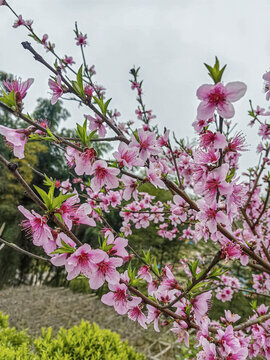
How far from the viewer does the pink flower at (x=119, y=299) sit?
3.18ft

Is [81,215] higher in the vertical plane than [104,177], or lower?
lower

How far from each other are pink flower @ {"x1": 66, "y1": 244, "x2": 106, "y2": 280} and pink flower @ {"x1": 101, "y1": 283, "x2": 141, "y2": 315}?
8.4 inches

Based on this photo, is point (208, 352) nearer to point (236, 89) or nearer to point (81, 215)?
point (81, 215)

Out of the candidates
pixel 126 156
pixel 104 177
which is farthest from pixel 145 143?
pixel 104 177

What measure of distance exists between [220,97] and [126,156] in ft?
1.48

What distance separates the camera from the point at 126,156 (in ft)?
3.43

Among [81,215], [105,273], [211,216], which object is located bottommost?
[105,273]

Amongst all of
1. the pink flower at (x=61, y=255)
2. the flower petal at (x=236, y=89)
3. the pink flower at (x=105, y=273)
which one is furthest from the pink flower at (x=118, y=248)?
the flower petal at (x=236, y=89)

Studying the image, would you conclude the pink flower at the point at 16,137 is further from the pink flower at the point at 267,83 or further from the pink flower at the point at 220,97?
the pink flower at the point at 267,83

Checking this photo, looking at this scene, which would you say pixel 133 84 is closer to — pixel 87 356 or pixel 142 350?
pixel 87 356

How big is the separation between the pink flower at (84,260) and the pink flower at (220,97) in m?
0.61

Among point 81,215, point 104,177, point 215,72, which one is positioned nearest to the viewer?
point 215,72

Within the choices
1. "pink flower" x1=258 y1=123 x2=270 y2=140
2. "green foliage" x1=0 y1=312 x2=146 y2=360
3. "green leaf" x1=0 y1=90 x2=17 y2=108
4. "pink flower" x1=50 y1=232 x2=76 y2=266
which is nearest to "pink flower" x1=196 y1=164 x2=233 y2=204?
"pink flower" x1=50 y1=232 x2=76 y2=266

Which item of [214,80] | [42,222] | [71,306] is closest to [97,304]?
[71,306]
